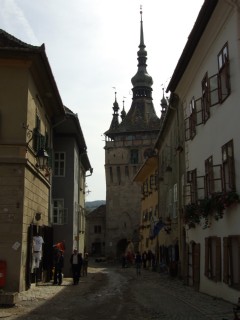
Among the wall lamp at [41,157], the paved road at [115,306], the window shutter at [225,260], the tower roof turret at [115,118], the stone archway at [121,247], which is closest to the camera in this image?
the paved road at [115,306]

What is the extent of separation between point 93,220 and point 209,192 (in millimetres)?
72037

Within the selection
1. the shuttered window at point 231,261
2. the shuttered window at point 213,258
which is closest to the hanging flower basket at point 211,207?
the shuttered window at point 213,258

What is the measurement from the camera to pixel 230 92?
13430mm

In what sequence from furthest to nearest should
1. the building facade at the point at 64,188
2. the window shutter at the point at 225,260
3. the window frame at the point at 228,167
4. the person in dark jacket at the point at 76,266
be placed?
the building facade at the point at 64,188
the person in dark jacket at the point at 76,266
the window shutter at the point at 225,260
the window frame at the point at 228,167

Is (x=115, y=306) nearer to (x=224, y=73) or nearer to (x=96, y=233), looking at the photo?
(x=224, y=73)

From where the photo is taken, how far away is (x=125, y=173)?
7744 cm

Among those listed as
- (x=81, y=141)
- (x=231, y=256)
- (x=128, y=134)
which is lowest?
(x=231, y=256)

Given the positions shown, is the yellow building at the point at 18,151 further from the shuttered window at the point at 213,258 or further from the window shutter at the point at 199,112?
the shuttered window at the point at 213,258

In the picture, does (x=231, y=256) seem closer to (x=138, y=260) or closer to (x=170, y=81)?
(x=170, y=81)

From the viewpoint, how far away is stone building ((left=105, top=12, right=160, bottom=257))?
76250 mm

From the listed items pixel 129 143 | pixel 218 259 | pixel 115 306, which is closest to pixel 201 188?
pixel 218 259

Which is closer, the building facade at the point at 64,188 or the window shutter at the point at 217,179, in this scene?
the window shutter at the point at 217,179

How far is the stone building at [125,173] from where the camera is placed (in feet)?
250

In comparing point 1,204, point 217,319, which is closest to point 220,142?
point 217,319
